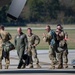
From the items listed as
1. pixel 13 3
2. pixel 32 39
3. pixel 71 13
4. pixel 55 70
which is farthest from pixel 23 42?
pixel 71 13

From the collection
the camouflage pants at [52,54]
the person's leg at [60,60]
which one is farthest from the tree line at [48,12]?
the camouflage pants at [52,54]

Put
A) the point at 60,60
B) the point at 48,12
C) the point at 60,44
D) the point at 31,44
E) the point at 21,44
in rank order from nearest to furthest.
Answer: the point at 21,44 → the point at 60,44 → the point at 60,60 → the point at 31,44 → the point at 48,12

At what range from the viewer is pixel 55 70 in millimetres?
17391

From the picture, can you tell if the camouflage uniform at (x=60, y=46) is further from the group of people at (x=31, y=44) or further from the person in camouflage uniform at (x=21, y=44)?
the person in camouflage uniform at (x=21, y=44)

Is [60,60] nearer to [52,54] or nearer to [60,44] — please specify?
[52,54]

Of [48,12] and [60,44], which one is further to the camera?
[48,12]

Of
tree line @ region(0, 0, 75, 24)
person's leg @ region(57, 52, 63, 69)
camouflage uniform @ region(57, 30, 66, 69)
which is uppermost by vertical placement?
tree line @ region(0, 0, 75, 24)

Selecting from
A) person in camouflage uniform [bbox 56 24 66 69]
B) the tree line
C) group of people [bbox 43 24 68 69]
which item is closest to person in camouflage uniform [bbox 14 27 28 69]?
group of people [bbox 43 24 68 69]

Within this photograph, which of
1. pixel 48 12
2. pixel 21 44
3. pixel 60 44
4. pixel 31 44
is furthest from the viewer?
pixel 48 12

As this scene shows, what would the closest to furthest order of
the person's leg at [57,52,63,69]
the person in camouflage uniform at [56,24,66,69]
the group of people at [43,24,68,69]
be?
the group of people at [43,24,68,69], the person in camouflage uniform at [56,24,66,69], the person's leg at [57,52,63,69]

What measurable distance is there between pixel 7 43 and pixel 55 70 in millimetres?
2111

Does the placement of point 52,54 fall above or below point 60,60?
above

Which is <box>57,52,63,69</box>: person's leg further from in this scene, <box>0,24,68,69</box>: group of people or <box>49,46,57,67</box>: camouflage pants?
<box>49,46,57,67</box>: camouflage pants

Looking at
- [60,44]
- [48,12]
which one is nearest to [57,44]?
[60,44]
